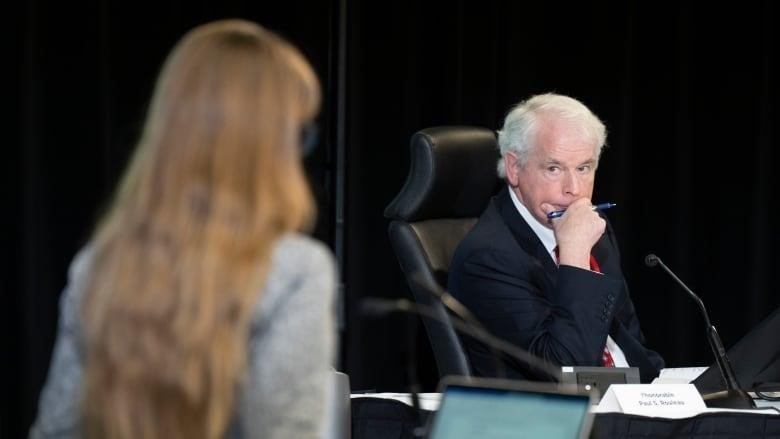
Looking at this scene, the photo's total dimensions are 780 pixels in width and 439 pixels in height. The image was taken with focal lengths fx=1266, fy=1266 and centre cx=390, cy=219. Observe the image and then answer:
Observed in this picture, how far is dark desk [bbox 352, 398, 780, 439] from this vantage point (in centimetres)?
218

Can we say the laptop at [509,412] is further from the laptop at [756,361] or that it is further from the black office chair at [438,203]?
the black office chair at [438,203]

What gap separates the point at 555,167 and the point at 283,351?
5.72 feet

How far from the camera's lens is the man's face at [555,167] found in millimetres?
2953

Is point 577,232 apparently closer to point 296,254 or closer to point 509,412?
point 509,412

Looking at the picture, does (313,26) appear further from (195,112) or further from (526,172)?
(195,112)

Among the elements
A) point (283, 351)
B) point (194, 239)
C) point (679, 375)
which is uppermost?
point (194, 239)

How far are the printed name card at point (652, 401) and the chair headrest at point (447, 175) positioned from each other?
0.86 m

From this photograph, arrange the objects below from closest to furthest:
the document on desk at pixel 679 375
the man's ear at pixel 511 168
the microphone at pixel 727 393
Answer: the microphone at pixel 727 393 → the document on desk at pixel 679 375 → the man's ear at pixel 511 168

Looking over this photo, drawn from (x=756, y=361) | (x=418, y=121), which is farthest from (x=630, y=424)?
(x=418, y=121)

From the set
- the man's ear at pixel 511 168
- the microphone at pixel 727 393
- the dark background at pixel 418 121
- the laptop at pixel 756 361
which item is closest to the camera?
the microphone at pixel 727 393

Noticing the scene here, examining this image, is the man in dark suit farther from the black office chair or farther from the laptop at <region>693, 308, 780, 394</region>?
the laptop at <region>693, 308, 780, 394</region>

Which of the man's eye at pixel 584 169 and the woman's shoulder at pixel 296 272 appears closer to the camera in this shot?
the woman's shoulder at pixel 296 272

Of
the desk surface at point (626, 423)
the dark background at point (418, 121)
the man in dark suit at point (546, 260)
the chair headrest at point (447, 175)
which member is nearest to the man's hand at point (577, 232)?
the man in dark suit at point (546, 260)

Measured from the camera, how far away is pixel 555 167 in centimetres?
296
